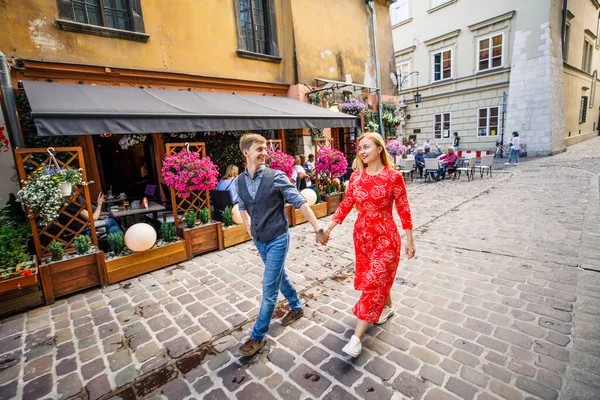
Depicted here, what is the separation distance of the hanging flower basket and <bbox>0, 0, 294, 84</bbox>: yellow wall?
3.39 meters

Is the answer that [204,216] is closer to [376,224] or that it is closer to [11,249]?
[11,249]

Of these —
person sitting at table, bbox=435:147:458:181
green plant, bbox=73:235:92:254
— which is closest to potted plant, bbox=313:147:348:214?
green plant, bbox=73:235:92:254

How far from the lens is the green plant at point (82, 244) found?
414cm

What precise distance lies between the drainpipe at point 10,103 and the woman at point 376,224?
6.34 meters

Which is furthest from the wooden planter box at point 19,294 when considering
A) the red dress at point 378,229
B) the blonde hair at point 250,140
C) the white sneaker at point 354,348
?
the red dress at point 378,229

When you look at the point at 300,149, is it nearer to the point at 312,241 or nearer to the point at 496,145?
the point at 312,241

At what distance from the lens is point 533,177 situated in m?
11.1

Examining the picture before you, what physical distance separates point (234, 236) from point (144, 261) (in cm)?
156

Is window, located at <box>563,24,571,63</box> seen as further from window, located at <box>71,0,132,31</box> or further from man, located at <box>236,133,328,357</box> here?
man, located at <box>236,133,328,357</box>

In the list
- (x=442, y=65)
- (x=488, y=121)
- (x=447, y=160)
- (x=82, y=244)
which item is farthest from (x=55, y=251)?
(x=442, y=65)

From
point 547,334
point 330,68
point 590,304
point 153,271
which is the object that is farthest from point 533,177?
point 153,271

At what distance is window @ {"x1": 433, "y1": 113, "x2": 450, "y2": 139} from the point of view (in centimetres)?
2112

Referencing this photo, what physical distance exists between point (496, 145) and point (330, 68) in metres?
14.0

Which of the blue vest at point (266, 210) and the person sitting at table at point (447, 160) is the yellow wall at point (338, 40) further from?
the blue vest at point (266, 210)
